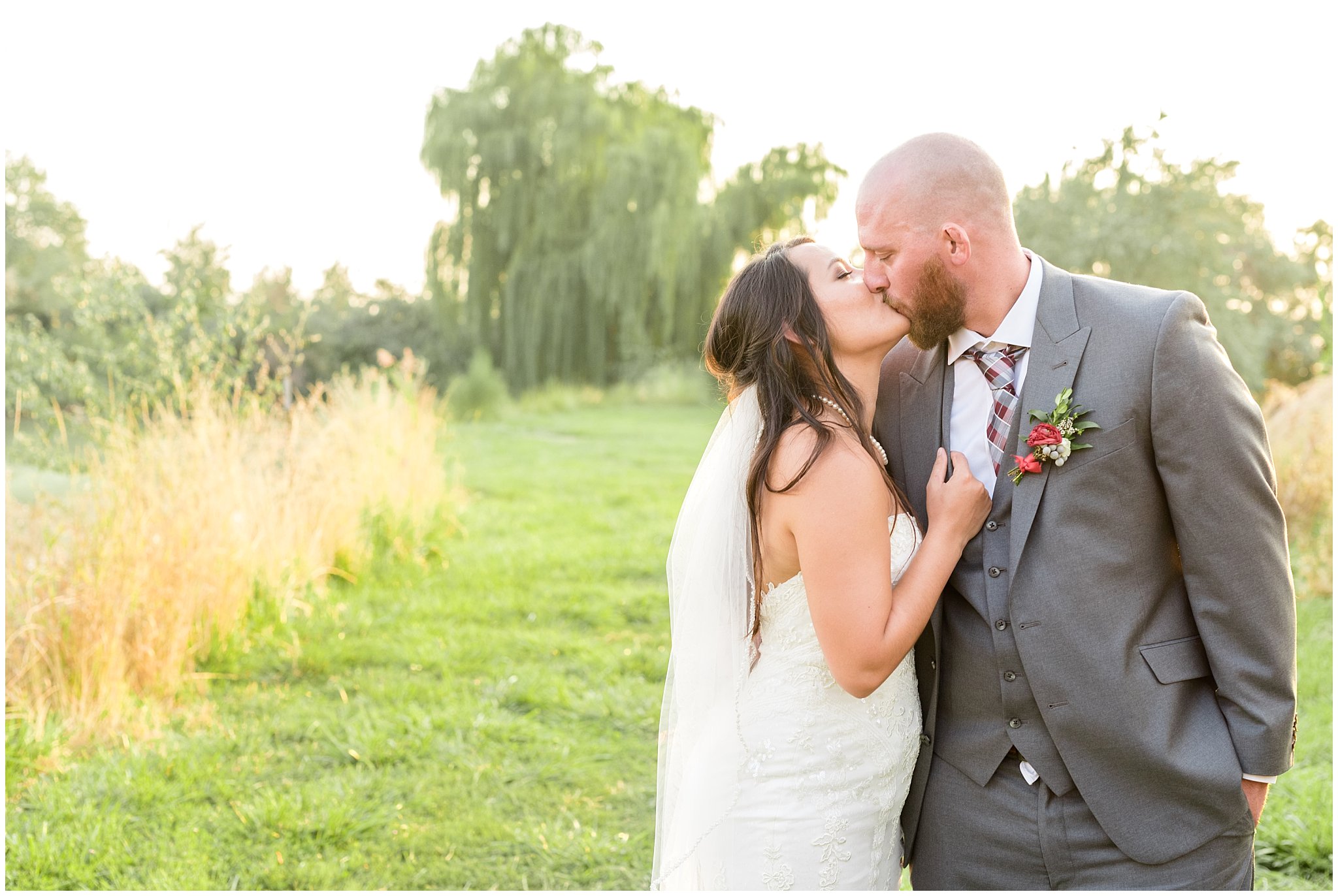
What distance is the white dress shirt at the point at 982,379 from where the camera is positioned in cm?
227

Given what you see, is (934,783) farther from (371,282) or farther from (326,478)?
(371,282)

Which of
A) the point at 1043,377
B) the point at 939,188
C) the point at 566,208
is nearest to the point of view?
the point at 1043,377

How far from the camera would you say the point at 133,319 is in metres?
6.30

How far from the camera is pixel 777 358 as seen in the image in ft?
7.72

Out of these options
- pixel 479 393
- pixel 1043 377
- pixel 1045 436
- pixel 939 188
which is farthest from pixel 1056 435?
pixel 479 393

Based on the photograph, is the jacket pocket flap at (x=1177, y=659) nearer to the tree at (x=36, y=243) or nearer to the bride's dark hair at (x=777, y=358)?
the bride's dark hair at (x=777, y=358)

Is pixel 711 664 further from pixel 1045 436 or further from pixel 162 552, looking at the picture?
pixel 162 552

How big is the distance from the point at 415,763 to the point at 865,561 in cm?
313

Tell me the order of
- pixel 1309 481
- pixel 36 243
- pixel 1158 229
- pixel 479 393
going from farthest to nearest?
pixel 479 393 → pixel 1158 229 → pixel 36 243 → pixel 1309 481

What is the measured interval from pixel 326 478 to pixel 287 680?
207 cm

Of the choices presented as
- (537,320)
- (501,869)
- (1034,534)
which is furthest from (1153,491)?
(537,320)

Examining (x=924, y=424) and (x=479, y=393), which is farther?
(x=479, y=393)

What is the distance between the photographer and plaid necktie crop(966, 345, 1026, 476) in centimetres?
225

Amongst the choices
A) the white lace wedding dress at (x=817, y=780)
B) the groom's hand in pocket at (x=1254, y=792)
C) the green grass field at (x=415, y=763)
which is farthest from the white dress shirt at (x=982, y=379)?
the green grass field at (x=415, y=763)
